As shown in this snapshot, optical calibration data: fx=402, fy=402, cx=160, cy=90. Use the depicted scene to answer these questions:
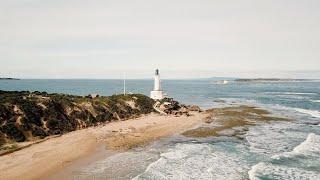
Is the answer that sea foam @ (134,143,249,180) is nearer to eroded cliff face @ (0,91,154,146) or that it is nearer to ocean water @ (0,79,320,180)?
ocean water @ (0,79,320,180)

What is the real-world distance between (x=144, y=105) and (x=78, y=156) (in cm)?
2863

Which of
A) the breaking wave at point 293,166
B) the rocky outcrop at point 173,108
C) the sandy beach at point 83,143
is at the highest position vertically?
the rocky outcrop at point 173,108

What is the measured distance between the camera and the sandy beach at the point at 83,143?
25.0 metres

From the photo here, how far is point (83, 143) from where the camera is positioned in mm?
33969

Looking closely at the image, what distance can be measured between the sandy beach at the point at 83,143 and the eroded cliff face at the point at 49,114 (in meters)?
1.53

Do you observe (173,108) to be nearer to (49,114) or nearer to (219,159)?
(49,114)

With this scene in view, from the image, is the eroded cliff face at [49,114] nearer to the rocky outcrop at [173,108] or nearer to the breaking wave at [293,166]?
the rocky outcrop at [173,108]

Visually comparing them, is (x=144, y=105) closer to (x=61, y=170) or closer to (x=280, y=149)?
(x=280, y=149)

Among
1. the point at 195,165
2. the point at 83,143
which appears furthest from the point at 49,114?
the point at 195,165

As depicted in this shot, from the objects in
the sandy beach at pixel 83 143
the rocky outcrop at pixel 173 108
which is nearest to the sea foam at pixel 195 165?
the sandy beach at pixel 83 143

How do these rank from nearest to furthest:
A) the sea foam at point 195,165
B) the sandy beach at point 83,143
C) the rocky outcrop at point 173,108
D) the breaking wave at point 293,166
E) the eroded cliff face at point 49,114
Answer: the sea foam at point 195,165 → the breaking wave at point 293,166 → the sandy beach at point 83,143 → the eroded cliff face at point 49,114 → the rocky outcrop at point 173,108

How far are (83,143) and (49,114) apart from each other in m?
7.54

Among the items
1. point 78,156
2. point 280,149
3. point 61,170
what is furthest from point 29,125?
point 280,149

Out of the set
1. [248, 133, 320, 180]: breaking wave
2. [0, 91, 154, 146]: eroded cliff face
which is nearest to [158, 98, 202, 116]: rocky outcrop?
[0, 91, 154, 146]: eroded cliff face
